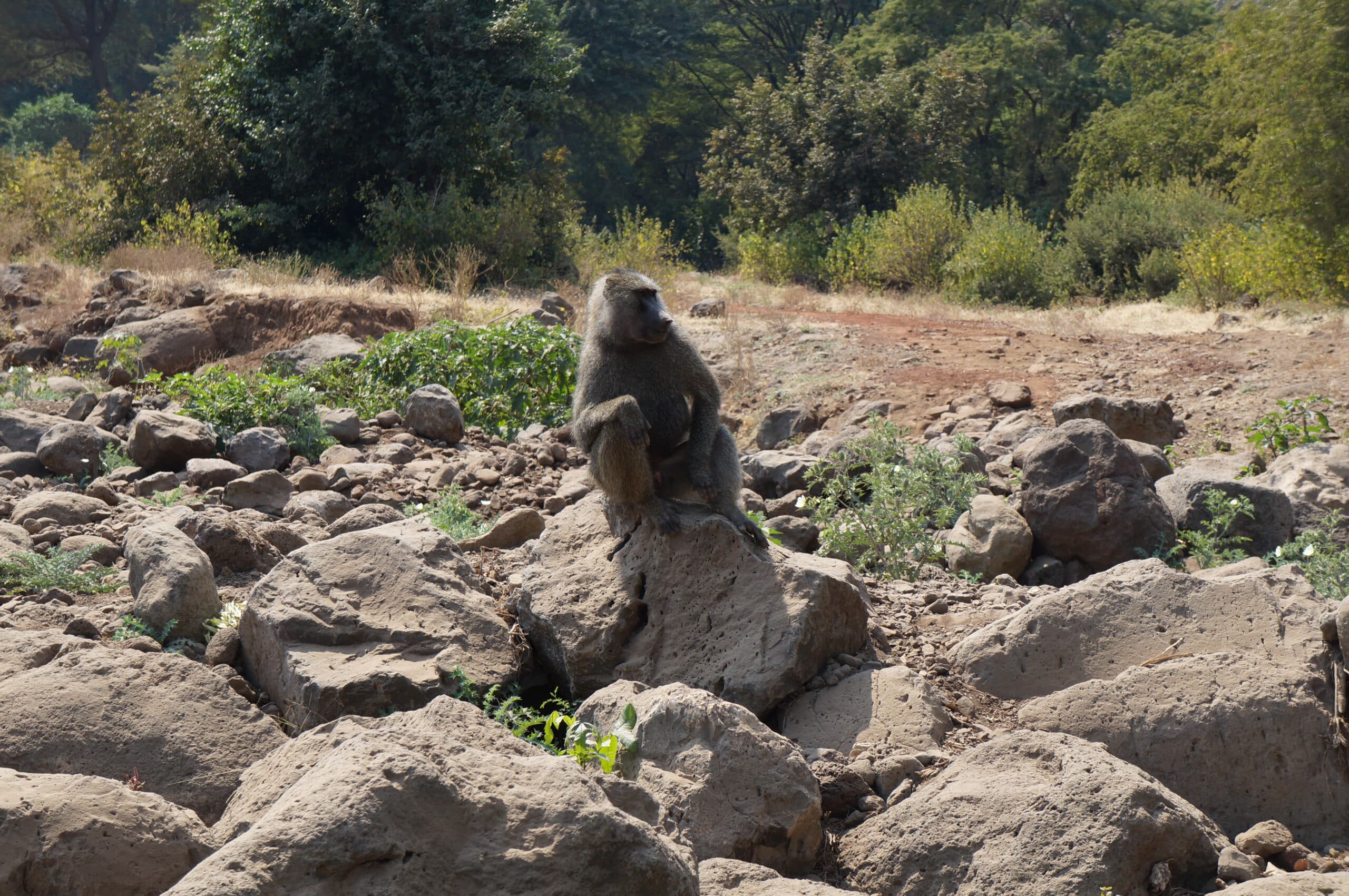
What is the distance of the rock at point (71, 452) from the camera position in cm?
844

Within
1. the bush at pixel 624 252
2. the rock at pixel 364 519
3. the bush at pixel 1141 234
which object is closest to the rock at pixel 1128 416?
the rock at pixel 364 519

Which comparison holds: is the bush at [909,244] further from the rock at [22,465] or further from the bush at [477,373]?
the rock at [22,465]

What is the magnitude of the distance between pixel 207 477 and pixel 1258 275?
14.3 metres

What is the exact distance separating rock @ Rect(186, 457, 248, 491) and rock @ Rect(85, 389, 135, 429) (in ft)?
8.03

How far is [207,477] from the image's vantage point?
26.3 feet

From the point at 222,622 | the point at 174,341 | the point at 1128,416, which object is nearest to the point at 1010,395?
the point at 1128,416

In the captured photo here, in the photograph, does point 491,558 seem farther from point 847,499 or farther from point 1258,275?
point 1258,275

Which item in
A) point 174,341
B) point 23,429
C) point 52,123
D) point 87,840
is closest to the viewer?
point 87,840

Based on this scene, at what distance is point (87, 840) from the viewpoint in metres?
2.75

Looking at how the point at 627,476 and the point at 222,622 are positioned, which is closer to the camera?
the point at 627,476

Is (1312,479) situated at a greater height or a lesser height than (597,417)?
lesser

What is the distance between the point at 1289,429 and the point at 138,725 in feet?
27.6

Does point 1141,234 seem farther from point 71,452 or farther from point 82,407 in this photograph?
point 71,452

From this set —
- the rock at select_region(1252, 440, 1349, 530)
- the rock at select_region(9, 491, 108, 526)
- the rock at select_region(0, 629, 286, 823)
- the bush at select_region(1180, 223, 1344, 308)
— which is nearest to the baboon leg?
the rock at select_region(0, 629, 286, 823)
